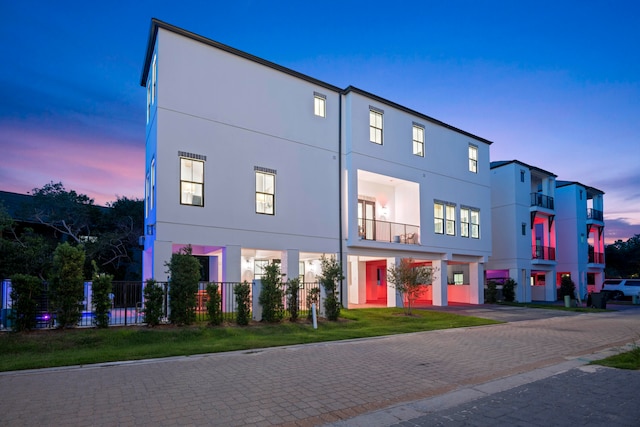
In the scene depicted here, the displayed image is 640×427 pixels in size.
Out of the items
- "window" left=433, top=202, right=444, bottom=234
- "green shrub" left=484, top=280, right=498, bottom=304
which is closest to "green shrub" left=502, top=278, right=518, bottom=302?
"green shrub" left=484, top=280, right=498, bottom=304

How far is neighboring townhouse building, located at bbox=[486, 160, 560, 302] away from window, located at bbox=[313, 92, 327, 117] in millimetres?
18689

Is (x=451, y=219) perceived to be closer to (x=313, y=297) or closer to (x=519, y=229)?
(x=519, y=229)

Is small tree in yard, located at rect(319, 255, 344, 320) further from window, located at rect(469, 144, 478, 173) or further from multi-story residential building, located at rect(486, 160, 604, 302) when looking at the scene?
multi-story residential building, located at rect(486, 160, 604, 302)

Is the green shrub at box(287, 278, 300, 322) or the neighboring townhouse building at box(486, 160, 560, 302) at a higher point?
the neighboring townhouse building at box(486, 160, 560, 302)

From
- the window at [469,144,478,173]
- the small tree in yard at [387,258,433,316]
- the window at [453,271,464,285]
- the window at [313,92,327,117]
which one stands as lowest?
the window at [453,271,464,285]

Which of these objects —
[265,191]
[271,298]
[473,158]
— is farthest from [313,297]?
[473,158]

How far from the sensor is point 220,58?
18016 millimetres

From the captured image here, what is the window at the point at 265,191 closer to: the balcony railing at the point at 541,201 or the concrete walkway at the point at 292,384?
the concrete walkway at the point at 292,384

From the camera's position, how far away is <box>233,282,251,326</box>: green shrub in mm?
14242

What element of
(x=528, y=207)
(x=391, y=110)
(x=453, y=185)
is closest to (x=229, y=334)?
(x=391, y=110)

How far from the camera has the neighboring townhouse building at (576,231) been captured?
39.6 meters

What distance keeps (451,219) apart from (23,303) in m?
21.7

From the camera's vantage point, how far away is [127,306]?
14703 millimetres

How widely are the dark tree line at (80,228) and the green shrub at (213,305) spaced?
11.9 metres
